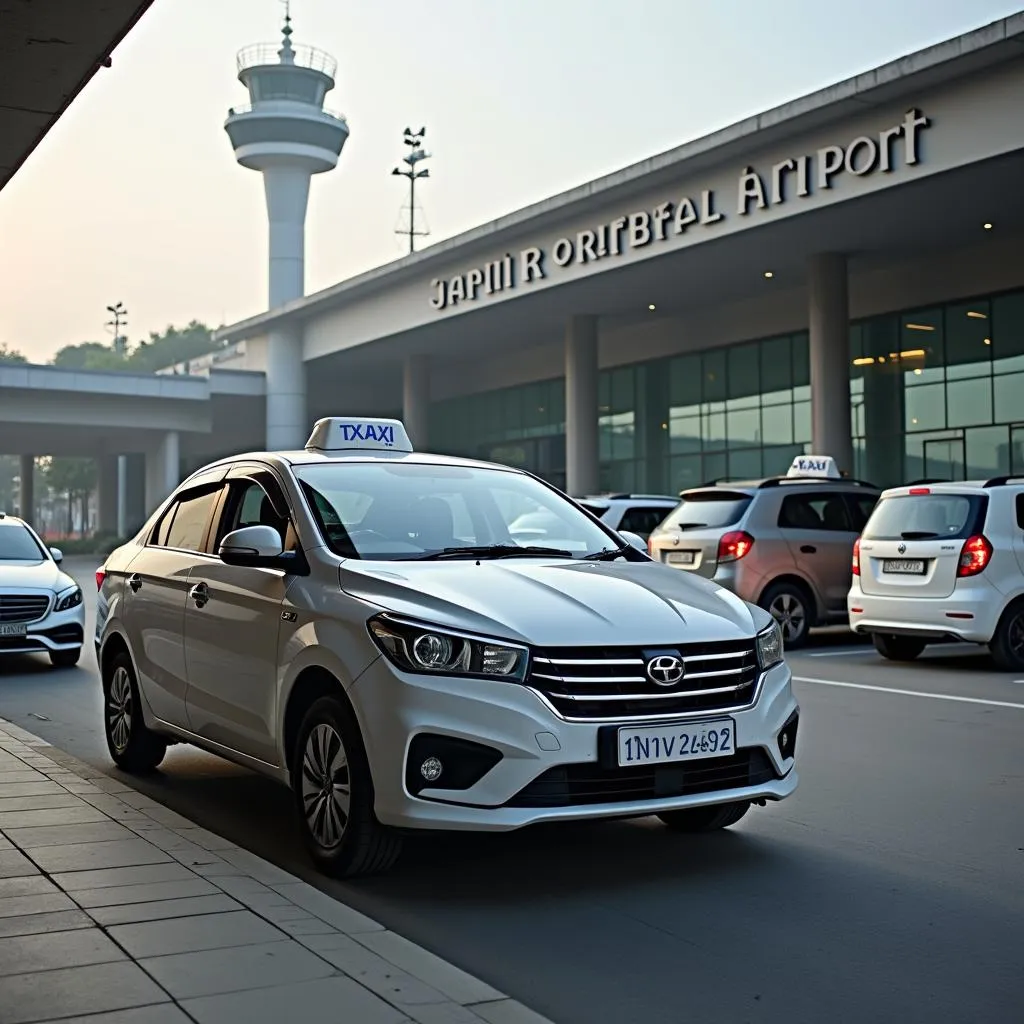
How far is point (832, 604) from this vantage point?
1639cm

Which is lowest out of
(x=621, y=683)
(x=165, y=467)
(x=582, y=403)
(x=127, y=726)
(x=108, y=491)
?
(x=127, y=726)

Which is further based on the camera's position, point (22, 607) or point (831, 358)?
point (831, 358)

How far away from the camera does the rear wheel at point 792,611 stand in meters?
16.0

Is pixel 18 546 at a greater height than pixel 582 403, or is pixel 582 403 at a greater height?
pixel 582 403

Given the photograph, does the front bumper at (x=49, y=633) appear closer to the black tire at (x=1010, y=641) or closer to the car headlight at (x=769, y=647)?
the black tire at (x=1010, y=641)

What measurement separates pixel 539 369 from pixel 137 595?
3869cm

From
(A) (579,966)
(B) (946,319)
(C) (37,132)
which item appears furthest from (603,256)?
(A) (579,966)

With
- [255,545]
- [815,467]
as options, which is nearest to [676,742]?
[255,545]

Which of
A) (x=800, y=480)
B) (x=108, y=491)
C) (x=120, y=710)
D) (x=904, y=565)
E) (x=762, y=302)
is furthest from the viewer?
(x=108, y=491)

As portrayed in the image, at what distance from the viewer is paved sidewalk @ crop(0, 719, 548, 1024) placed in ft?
12.9

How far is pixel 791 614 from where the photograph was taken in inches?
634

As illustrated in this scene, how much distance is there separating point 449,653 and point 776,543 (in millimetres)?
11045

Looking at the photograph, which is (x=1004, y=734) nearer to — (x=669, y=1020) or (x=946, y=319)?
(x=669, y=1020)

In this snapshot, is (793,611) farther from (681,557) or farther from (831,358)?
(831,358)
